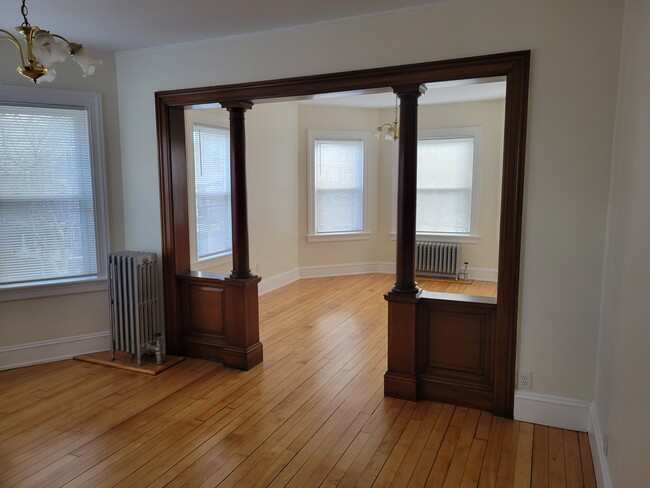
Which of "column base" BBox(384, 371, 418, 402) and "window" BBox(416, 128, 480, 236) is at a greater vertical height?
"window" BBox(416, 128, 480, 236)

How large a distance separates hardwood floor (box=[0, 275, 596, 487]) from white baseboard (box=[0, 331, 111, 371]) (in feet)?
0.37

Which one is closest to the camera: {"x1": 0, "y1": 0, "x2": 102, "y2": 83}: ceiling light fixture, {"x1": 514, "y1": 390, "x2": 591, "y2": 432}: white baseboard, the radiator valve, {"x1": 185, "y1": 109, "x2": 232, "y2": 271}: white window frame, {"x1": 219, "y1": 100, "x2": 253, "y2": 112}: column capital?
{"x1": 0, "y1": 0, "x2": 102, "y2": 83}: ceiling light fixture

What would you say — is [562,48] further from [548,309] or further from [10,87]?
[10,87]

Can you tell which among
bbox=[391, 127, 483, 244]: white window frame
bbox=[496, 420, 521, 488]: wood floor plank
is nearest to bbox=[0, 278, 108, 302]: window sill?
bbox=[496, 420, 521, 488]: wood floor plank

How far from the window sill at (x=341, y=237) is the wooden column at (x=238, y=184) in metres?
3.32

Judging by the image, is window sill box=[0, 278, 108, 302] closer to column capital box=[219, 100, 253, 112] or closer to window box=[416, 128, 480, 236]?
column capital box=[219, 100, 253, 112]

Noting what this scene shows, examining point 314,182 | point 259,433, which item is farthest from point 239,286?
point 314,182

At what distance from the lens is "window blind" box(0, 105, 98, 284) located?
3.60 metres

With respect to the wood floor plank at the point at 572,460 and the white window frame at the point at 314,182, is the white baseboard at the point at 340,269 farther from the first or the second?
the wood floor plank at the point at 572,460

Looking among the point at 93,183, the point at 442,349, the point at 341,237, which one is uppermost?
the point at 93,183

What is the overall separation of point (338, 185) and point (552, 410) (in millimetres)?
4885

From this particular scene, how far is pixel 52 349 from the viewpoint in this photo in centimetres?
384

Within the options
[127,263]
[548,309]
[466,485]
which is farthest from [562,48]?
[127,263]

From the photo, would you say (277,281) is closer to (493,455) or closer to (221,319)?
(221,319)
